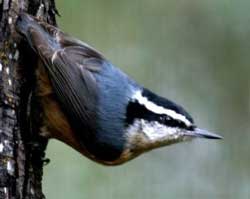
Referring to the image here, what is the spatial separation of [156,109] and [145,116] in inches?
4.8

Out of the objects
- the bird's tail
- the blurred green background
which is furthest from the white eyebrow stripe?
the blurred green background

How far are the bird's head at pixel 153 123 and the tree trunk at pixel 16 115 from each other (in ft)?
1.96

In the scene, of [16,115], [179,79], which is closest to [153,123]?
[16,115]

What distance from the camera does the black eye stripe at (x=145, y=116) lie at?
5309 mm

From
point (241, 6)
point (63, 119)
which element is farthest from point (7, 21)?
point (241, 6)

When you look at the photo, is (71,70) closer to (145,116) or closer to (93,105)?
(93,105)

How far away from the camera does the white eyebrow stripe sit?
208 inches

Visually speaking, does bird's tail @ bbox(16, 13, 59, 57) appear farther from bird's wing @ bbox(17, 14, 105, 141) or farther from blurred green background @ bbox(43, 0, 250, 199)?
blurred green background @ bbox(43, 0, 250, 199)

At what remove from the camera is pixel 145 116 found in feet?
17.7

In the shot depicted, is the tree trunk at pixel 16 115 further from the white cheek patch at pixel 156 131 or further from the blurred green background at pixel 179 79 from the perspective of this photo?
the blurred green background at pixel 179 79

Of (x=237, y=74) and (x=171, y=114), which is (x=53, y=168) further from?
(x=171, y=114)

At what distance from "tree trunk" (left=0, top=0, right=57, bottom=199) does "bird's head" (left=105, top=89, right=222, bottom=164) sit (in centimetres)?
60

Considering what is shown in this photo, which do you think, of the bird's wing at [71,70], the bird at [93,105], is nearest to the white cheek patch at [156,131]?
the bird at [93,105]

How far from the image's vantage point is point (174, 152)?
8688 mm
